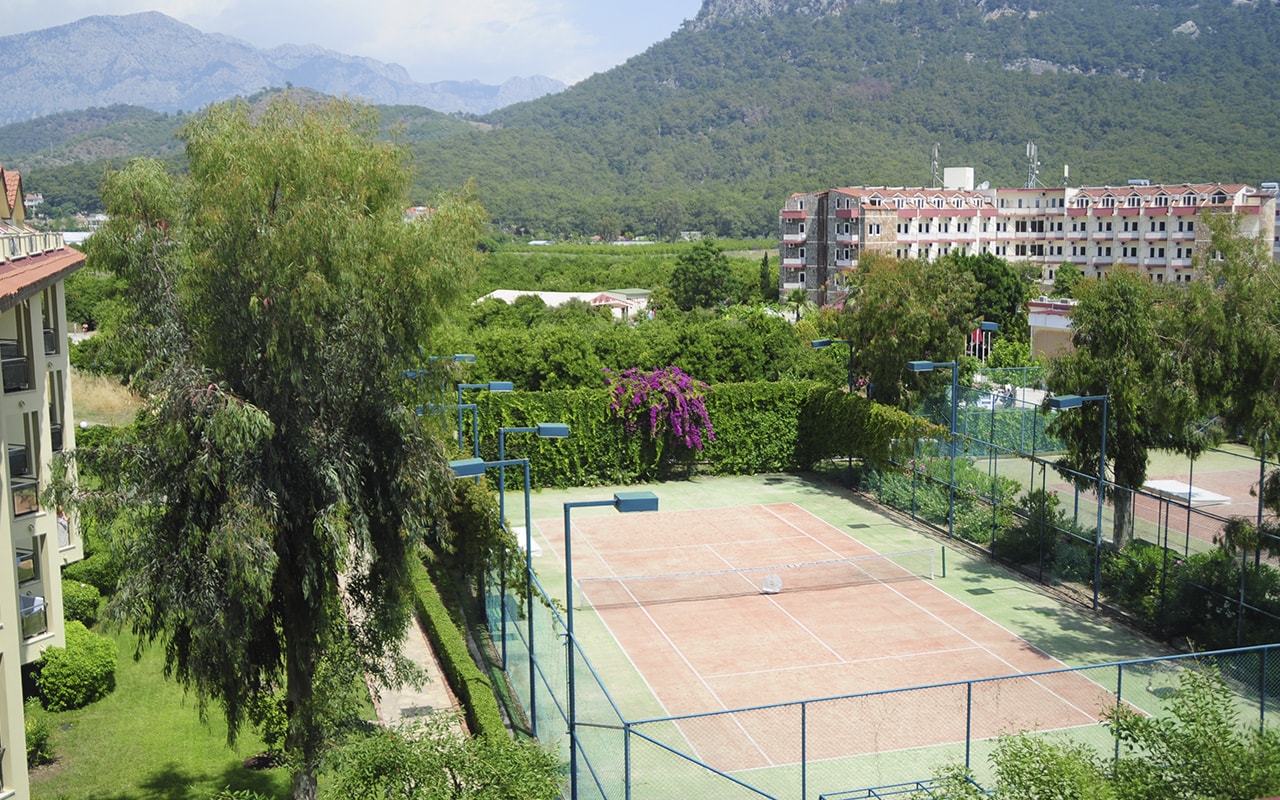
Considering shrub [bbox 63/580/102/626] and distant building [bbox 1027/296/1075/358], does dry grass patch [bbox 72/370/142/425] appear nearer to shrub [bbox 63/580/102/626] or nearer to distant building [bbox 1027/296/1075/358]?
shrub [bbox 63/580/102/626]

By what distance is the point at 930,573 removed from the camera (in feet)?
80.1

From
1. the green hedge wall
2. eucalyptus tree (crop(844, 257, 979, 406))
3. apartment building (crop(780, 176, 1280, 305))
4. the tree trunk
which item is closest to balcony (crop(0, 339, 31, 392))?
the green hedge wall

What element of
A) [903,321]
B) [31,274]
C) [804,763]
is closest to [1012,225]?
[903,321]

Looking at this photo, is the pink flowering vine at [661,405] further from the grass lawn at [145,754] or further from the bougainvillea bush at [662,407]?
the grass lawn at [145,754]

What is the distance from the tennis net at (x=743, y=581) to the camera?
75.9ft

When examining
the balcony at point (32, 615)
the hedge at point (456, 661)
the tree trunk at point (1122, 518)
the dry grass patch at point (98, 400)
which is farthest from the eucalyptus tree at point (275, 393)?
the dry grass patch at point (98, 400)

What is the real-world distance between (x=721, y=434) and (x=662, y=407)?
2.26m

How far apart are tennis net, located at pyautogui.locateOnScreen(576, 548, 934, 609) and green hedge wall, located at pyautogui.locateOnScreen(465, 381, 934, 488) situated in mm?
5197

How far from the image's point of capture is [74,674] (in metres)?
17.7

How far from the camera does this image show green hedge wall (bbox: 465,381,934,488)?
3114cm

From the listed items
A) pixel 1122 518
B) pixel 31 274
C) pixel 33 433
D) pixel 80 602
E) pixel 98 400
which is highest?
pixel 31 274

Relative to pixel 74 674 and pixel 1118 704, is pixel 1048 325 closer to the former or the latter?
pixel 1118 704

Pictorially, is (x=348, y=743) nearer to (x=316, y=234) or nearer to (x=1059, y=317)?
(x=316, y=234)

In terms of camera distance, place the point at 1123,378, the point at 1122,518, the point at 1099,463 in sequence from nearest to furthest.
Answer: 1. the point at 1123,378
2. the point at 1099,463
3. the point at 1122,518
